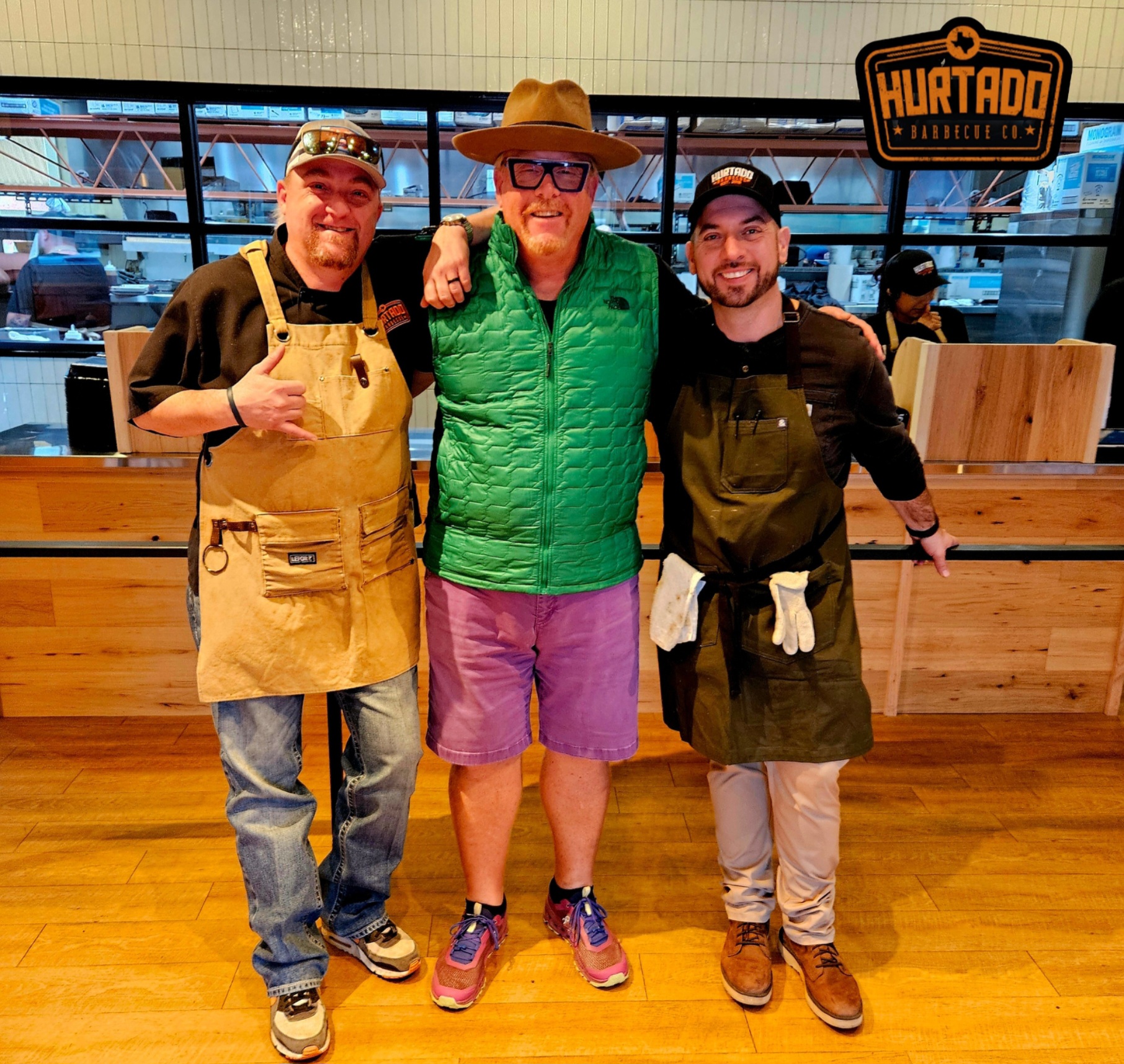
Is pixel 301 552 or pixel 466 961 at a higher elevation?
pixel 301 552

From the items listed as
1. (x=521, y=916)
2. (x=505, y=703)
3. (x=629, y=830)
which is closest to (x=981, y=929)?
(x=629, y=830)

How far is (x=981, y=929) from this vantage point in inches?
81.0

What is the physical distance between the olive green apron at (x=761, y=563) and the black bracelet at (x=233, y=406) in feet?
2.49

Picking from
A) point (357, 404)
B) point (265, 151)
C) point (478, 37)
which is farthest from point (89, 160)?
point (357, 404)

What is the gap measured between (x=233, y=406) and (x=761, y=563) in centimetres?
95

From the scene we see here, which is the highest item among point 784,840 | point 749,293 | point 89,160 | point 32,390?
point 89,160

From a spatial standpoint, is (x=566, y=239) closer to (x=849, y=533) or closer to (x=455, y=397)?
(x=455, y=397)

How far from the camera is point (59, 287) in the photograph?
6.16 metres

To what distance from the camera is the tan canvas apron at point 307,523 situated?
159 centimetres

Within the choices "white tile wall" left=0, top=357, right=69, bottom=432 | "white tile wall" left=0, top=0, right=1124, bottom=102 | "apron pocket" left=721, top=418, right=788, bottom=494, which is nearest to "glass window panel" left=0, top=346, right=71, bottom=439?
"white tile wall" left=0, top=357, right=69, bottom=432

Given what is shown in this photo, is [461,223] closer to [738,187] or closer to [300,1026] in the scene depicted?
[738,187]

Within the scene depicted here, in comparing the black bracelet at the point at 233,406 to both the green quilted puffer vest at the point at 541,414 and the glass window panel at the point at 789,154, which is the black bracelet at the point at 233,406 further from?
the glass window panel at the point at 789,154

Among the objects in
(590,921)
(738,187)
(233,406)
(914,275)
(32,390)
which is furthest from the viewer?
(32,390)

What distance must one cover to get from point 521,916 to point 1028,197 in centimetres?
636
